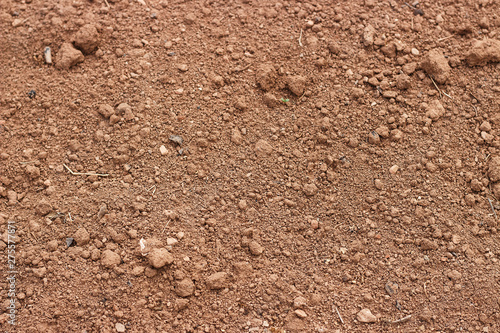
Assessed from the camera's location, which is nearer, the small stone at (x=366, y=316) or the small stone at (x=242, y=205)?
the small stone at (x=366, y=316)

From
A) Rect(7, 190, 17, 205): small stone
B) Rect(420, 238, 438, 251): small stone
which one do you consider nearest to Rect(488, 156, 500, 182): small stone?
Rect(420, 238, 438, 251): small stone

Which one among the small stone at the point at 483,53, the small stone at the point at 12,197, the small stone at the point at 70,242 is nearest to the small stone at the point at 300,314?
the small stone at the point at 70,242

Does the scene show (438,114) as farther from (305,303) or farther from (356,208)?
(305,303)

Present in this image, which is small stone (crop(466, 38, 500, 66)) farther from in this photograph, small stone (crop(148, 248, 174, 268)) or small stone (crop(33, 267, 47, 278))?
small stone (crop(33, 267, 47, 278))

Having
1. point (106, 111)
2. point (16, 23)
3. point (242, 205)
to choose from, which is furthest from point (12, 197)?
point (242, 205)

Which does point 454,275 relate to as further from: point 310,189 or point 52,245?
point 52,245

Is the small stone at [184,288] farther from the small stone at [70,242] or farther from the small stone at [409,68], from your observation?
the small stone at [409,68]
